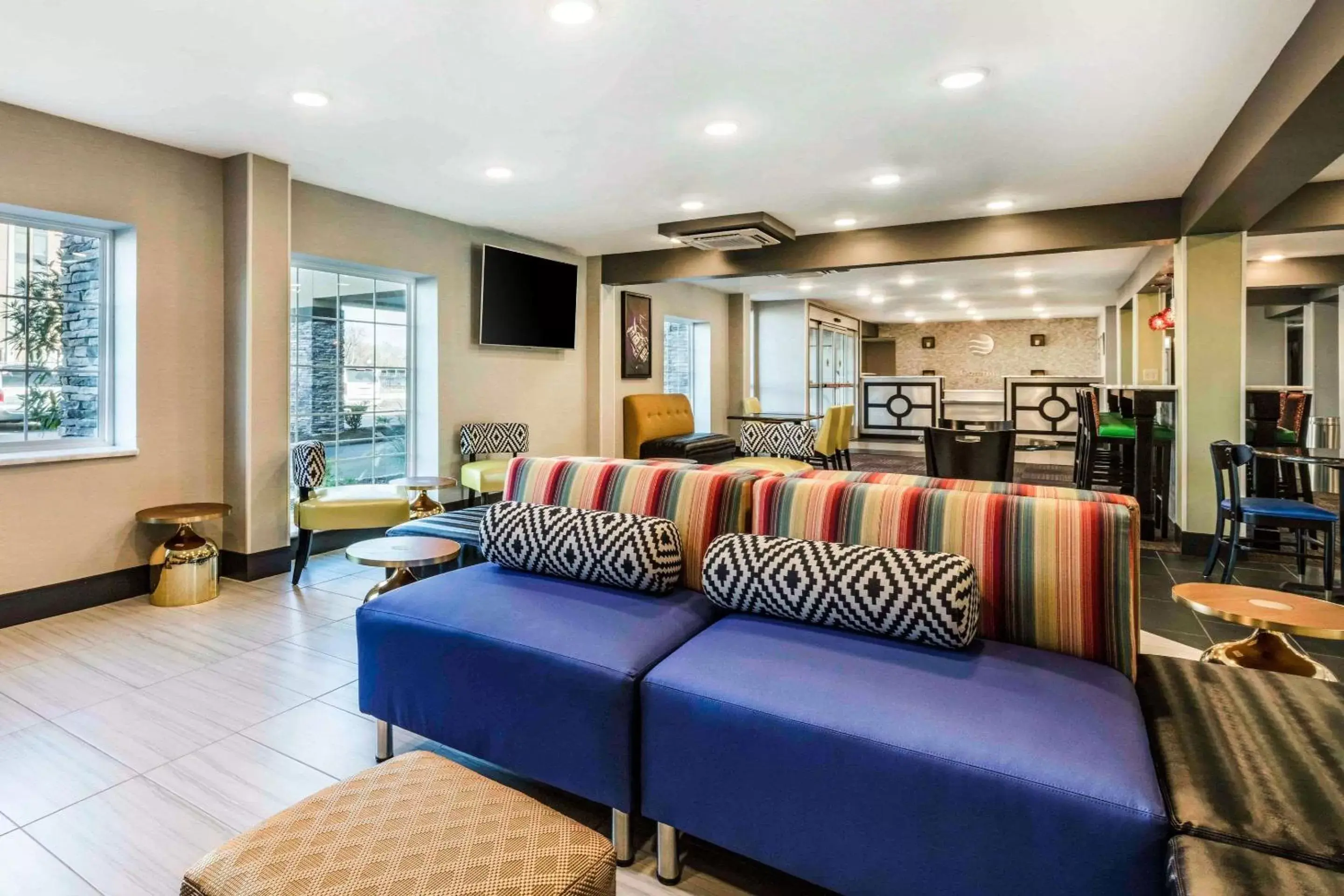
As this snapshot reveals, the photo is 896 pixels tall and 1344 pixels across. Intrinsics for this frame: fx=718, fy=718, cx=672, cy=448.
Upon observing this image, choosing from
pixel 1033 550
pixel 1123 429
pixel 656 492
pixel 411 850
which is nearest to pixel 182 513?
pixel 656 492

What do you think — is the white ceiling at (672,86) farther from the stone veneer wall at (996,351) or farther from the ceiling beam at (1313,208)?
the stone veneer wall at (996,351)

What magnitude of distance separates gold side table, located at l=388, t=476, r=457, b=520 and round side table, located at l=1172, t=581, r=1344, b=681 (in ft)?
12.5

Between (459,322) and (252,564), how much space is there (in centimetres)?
243

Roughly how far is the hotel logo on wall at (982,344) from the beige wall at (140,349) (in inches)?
504

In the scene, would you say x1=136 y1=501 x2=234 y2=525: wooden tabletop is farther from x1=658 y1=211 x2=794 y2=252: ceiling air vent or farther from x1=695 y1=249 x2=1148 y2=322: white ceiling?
x1=695 y1=249 x2=1148 y2=322: white ceiling

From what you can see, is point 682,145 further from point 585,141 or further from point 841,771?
point 841,771

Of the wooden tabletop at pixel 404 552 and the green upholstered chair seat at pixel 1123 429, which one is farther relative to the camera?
the green upholstered chair seat at pixel 1123 429

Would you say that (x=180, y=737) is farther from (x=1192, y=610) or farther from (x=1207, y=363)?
(x=1207, y=363)

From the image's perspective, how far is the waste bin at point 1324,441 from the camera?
7.46m

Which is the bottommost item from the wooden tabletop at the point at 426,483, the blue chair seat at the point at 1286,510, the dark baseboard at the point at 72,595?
the dark baseboard at the point at 72,595

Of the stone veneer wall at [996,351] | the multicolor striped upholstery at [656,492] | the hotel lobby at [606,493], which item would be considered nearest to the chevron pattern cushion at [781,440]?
the hotel lobby at [606,493]

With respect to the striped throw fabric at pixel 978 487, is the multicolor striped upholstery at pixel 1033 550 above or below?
below

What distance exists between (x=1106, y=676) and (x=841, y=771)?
0.68 metres

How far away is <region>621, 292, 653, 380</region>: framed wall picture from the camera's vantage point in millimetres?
7770
